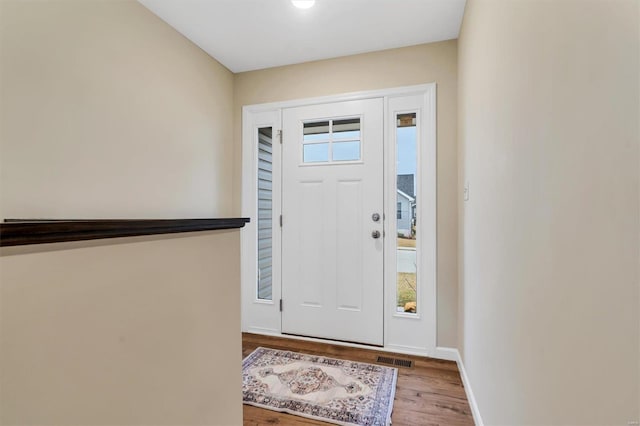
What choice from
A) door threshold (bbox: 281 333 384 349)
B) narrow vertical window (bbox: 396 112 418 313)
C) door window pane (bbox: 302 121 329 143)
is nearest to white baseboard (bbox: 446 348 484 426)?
narrow vertical window (bbox: 396 112 418 313)

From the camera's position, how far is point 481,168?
156cm

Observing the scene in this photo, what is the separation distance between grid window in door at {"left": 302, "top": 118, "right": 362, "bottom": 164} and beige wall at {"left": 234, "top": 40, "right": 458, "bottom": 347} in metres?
0.27

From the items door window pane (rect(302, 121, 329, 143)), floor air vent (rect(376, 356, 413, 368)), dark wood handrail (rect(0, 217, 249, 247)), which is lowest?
floor air vent (rect(376, 356, 413, 368))

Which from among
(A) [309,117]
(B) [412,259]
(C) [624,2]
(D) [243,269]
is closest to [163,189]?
(D) [243,269]

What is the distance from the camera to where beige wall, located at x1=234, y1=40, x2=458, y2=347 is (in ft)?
7.64

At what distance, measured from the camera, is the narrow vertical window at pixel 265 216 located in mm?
2840

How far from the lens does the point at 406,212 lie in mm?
2467

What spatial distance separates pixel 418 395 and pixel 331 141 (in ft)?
6.52

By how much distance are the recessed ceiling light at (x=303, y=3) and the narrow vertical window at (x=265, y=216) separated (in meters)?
1.11

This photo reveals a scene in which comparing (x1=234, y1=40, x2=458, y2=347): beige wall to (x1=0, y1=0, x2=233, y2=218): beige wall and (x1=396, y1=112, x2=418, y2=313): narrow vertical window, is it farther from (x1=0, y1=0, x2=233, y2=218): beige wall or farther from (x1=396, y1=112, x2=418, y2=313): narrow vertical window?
(x1=0, y1=0, x2=233, y2=218): beige wall

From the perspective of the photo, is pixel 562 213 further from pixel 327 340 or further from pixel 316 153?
pixel 327 340

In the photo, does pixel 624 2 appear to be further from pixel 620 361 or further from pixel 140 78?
pixel 140 78

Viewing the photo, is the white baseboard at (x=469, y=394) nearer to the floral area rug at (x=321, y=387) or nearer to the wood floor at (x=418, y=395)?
the wood floor at (x=418, y=395)

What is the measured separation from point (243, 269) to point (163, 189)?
3.57ft
